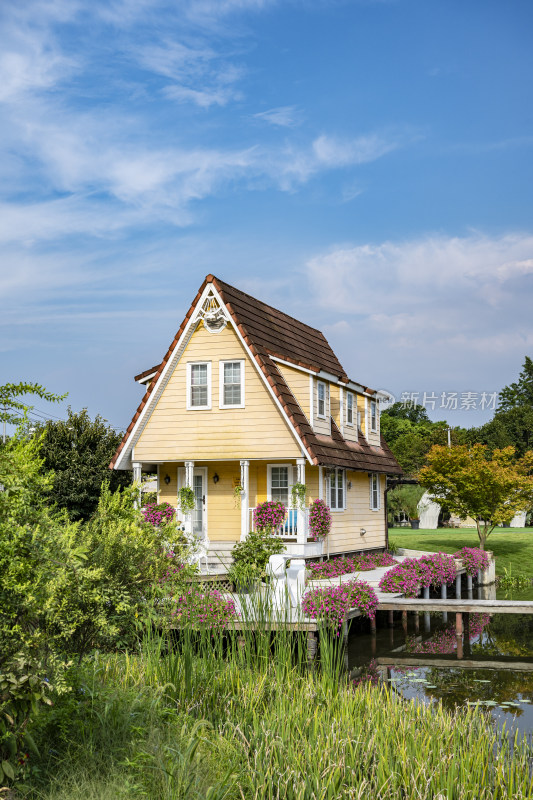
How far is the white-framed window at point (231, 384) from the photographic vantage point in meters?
24.7

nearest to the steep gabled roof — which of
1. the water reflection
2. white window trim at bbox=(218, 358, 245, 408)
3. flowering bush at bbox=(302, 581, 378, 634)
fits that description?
white window trim at bbox=(218, 358, 245, 408)

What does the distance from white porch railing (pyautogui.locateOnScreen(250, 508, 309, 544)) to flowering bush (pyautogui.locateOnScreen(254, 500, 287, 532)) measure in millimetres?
220

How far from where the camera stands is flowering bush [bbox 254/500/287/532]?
23.4m

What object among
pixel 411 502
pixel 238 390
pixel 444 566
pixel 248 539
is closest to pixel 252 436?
pixel 238 390

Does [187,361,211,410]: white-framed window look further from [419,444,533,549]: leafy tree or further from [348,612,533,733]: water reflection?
[419,444,533,549]: leafy tree

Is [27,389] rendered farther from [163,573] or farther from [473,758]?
[163,573]

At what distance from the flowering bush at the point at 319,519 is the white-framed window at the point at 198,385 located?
4.80m

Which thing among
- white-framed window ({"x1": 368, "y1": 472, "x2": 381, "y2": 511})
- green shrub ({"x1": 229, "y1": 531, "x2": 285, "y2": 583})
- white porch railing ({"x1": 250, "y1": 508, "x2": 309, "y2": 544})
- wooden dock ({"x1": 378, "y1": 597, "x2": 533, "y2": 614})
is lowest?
wooden dock ({"x1": 378, "y1": 597, "x2": 533, "y2": 614})

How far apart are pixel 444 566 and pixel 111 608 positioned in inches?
582

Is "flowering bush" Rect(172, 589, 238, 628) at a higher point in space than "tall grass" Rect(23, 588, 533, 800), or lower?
higher

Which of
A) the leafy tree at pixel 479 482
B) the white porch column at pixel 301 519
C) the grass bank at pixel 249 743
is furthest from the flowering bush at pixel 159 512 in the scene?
the grass bank at pixel 249 743

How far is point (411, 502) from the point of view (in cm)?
5572

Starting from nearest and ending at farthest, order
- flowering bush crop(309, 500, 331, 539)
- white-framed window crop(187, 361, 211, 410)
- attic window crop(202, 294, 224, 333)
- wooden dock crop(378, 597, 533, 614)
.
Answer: wooden dock crop(378, 597, 533, 614)
flowering bush crop(309, 500, 331, 539)
attic window crop(202, 294, 224, 333)
white-framed window crop(187, 361, 211, 410)

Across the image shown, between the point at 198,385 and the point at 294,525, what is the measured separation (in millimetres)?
5489
